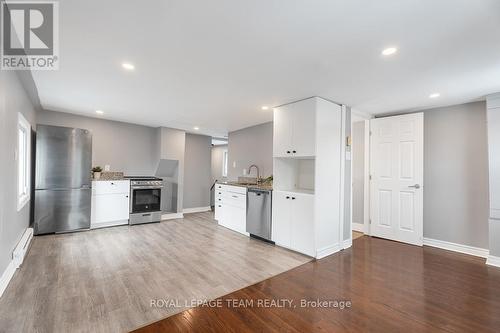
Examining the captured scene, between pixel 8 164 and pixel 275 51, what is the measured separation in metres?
2.99

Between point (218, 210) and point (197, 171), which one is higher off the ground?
point (197, 171)

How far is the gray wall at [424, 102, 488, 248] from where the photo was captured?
331cm

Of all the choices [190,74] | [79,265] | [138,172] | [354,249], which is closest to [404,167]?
[354,249]

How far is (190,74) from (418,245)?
4370mm

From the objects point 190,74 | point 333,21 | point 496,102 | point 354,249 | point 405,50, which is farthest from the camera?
point 354,249

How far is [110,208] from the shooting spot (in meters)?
4.56

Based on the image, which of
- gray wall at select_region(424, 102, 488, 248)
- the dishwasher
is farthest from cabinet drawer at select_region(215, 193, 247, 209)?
gray wall at select_region(424, 102, 488, 248)

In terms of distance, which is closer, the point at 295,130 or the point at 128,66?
the point at 128,66

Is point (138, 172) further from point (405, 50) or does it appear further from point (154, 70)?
point (405, 50)

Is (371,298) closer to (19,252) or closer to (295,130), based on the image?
(295,130)

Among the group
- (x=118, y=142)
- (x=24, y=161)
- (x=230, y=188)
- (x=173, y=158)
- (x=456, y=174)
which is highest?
(x=118, y=142)

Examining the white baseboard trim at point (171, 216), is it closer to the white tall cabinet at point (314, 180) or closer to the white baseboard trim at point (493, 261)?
the white tall cabinet at point (314, 180)

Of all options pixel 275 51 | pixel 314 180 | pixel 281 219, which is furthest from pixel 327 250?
pixel 275 51

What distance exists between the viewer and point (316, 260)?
3.07 m
